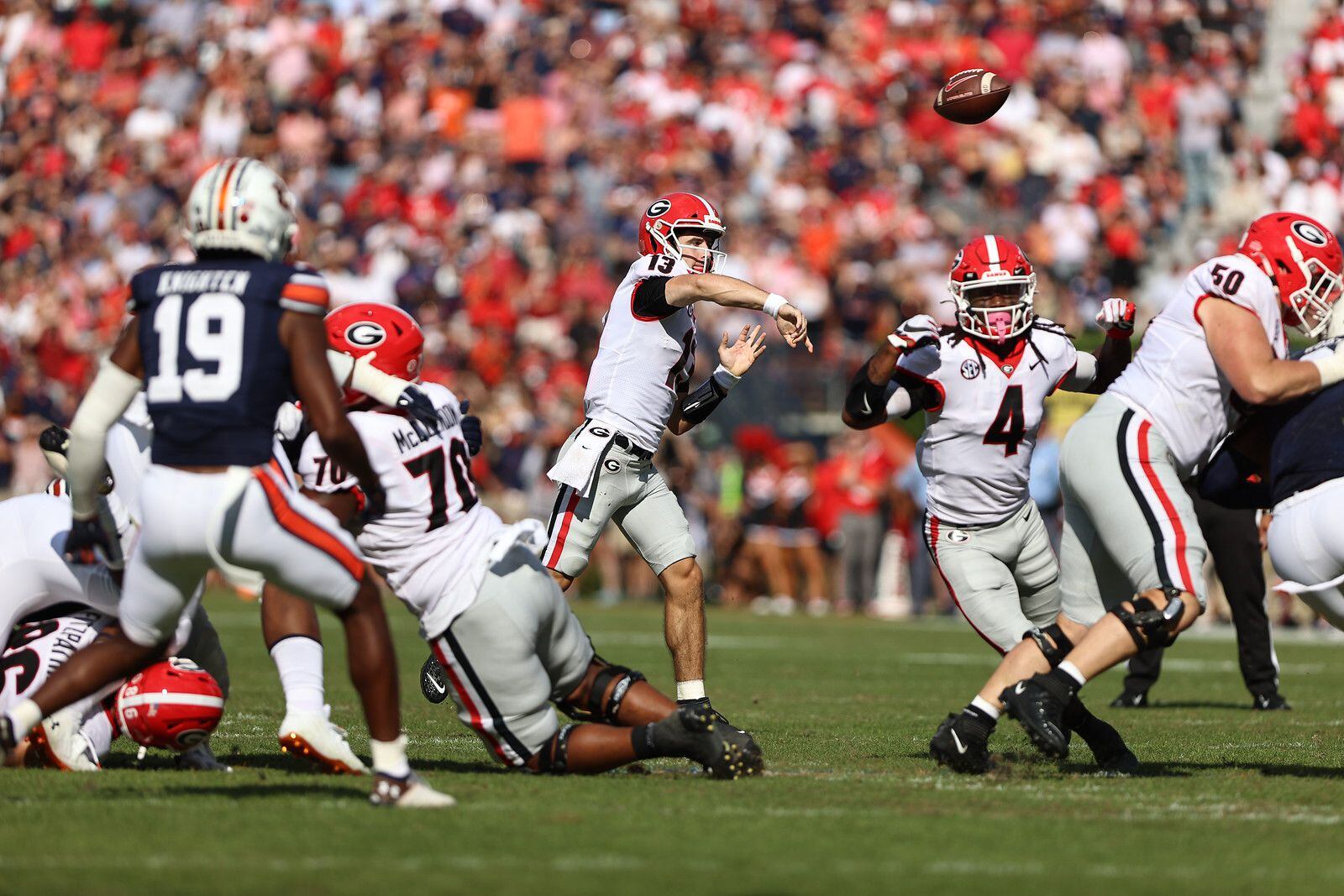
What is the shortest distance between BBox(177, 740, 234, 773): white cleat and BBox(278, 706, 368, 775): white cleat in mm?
415

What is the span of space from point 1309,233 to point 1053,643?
1.68m

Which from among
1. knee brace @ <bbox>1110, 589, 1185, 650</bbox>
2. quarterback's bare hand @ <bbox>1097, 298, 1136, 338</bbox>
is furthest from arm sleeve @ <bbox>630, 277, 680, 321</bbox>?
knee brace @ <bbox>1110, 589, 1185, 650</bbox>

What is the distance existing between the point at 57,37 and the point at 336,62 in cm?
433

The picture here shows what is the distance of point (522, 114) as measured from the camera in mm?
22344

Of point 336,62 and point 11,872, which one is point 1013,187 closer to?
point 336,62

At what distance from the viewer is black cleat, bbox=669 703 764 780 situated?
5891mm

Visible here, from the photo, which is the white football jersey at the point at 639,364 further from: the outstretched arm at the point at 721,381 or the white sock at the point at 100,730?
the white sock at the point at 100,730


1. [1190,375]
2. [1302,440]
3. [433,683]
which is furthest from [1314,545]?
[433,683]

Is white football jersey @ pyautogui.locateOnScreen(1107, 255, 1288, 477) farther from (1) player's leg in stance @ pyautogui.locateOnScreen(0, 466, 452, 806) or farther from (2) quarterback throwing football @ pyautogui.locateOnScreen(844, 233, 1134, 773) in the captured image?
(1) player's leg in stance @ pyautogui.locateOnScreen(0, 466, 452, 806)

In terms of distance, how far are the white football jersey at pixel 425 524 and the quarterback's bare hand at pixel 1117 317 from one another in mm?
2557

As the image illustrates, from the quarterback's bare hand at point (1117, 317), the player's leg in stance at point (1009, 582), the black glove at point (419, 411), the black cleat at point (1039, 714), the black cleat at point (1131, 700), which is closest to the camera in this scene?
the black glove at point (419, 411)

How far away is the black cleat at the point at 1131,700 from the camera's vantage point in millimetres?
9891

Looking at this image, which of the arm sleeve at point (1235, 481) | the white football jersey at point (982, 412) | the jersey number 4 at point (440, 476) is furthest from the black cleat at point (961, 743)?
the jersey number 4 at point (440, 476)

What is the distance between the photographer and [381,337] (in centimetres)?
616
